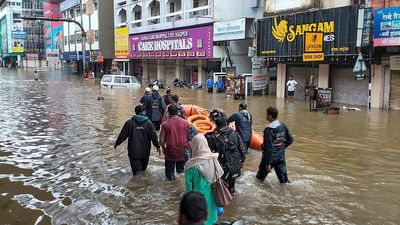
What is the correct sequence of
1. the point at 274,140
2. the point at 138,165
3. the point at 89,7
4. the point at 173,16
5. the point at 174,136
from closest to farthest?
the point at 274,140 → the point at 174,136 → the point at 138,165 → the point at 173,16 → the point at 89,7

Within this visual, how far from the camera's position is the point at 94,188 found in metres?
7.89

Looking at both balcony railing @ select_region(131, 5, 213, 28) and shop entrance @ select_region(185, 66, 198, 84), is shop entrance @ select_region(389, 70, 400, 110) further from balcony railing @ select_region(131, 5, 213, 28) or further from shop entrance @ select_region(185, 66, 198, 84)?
shop entrance @ select_region(185, 66, 198, 84)

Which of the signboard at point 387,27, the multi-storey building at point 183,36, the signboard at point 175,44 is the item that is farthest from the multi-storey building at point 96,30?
the signboard at point 387,27

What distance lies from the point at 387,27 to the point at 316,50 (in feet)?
14.4

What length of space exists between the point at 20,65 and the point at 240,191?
4532 inches

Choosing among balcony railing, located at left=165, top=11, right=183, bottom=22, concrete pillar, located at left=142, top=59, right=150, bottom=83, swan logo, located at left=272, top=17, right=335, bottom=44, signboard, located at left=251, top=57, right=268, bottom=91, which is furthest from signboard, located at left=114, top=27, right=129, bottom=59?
swan logo, located at left=272, top=17, right=335, bottom=44

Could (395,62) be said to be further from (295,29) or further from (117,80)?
(117,80)

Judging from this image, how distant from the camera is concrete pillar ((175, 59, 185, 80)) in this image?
131 feet

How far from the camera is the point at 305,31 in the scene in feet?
76.3

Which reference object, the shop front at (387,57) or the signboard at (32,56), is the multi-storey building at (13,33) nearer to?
the signboard at (32,56)

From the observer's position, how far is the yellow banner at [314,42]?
2236 centimetres

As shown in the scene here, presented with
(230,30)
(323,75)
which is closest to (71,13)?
(230,30)

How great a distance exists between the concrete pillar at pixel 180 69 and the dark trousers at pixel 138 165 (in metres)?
31.6

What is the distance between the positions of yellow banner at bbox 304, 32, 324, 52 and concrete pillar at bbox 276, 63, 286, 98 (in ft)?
15.0
